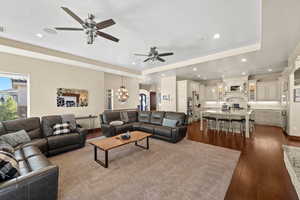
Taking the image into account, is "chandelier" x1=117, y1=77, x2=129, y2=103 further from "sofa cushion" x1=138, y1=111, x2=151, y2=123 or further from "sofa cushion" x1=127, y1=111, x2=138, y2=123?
"sofa cushion" x1=138, y1=111, x2=151, y2=123

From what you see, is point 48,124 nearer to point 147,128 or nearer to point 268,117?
point 147,128

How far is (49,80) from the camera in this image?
15.5 feet

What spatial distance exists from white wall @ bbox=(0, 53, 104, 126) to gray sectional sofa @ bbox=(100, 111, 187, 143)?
152 centimetres

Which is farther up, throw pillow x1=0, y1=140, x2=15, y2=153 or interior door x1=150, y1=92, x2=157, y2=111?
interior door x1=150, y1=92, x2=157, y2=111

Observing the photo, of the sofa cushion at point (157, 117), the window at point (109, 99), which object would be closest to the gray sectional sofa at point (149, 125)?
the sofa cushion at point (157, 117)

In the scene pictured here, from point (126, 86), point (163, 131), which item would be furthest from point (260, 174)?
point (126, 86)

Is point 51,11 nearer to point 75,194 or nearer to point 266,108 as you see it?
point 75,194

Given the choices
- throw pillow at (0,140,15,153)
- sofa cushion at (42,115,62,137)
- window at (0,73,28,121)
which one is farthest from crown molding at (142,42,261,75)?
throw pillow at (0,140,15,153)

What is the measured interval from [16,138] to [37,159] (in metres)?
1.40

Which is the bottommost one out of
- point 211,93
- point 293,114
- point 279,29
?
point 293,114

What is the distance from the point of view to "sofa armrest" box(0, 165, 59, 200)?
118cm

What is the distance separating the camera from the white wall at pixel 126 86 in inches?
270

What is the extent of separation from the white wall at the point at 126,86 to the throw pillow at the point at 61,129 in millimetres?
3396

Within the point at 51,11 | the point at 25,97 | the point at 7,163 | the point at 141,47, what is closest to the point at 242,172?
the point at 7,163
